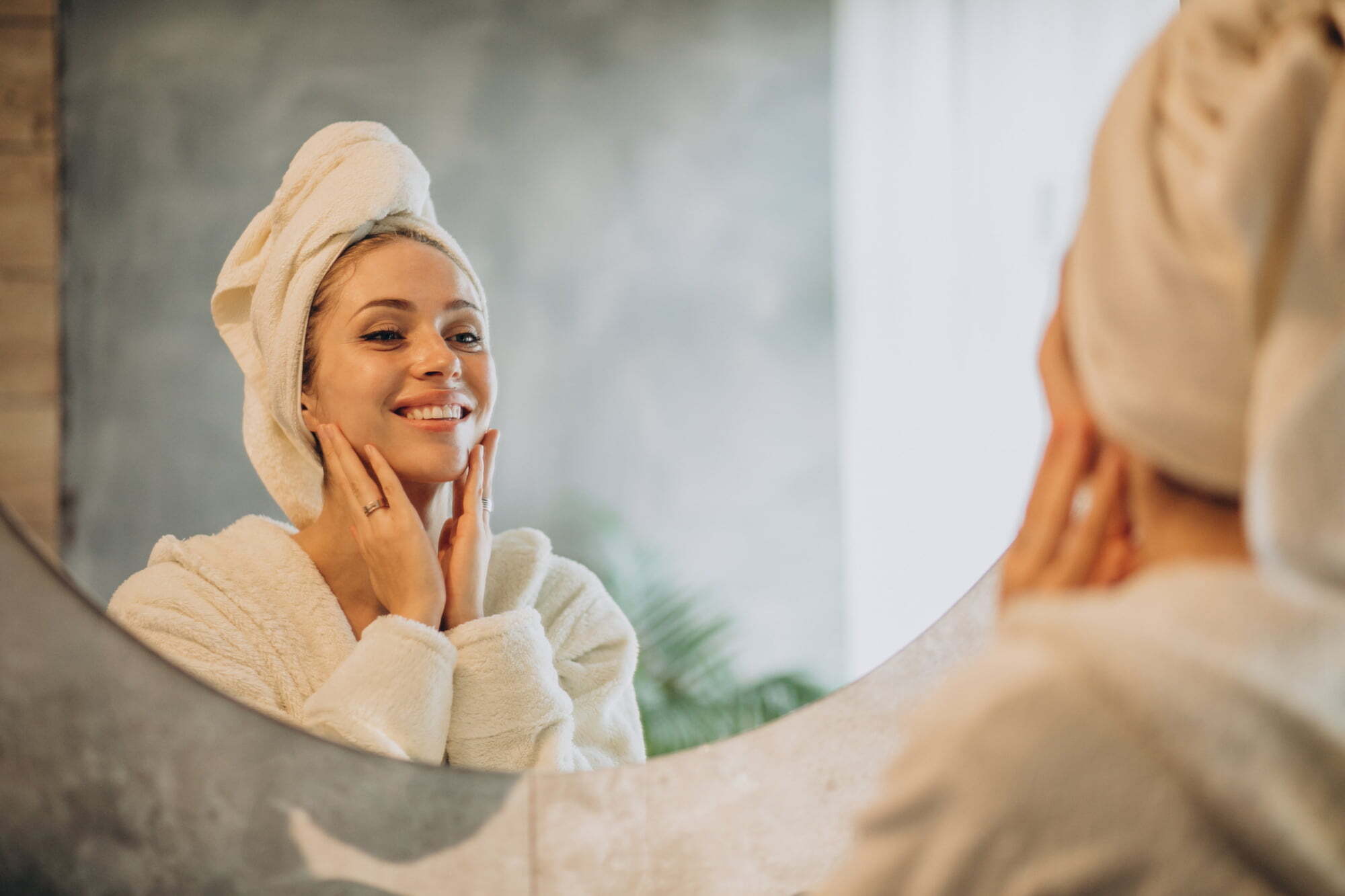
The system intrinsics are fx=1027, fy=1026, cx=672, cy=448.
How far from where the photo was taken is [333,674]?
1.93 ft

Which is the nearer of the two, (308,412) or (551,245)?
(308,412)

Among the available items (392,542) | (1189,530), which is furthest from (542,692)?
(1189,530)

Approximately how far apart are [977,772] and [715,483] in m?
1.63

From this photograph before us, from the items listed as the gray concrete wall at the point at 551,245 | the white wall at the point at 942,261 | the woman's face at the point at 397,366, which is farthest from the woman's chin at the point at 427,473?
the white wall at the point at 942,261

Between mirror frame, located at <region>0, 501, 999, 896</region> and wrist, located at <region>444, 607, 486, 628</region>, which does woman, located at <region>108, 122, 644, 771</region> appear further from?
mirror frame, located at <region>0, 501, 999, 896</region>

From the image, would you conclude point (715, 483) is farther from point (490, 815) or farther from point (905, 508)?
point (490, 815)

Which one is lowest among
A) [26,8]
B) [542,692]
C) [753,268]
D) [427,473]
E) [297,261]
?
[753,268]

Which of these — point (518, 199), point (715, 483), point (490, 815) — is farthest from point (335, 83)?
point (490, 815)

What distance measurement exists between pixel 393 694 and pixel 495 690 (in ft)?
0.23

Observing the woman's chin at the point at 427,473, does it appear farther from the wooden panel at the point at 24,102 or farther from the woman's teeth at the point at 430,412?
the wooden panel at the point at 24,102

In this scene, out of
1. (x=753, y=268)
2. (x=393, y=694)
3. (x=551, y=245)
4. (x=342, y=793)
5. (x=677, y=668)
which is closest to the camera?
(x=342, y=793)

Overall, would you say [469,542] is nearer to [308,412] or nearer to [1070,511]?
[308,412]

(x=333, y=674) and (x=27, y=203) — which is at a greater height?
(x=27, y=203)

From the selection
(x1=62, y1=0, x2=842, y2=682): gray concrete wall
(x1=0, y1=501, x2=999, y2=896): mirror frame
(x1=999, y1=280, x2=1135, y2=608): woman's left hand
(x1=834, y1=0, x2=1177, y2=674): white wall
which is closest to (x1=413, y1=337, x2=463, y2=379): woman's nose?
(x1=0, y1=501, x2=999, y2=896): mirror frame
